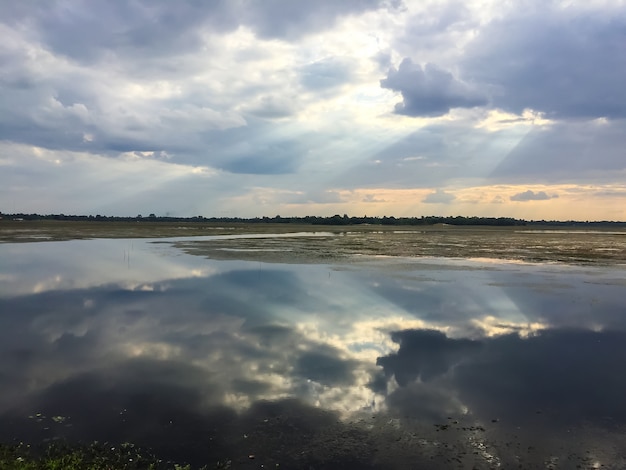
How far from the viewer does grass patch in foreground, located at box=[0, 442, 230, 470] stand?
23.0ft

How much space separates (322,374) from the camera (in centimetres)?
1165

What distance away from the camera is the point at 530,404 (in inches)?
389

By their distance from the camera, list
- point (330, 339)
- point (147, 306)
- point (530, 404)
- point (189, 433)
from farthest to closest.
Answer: point (147, 306) → point (330, 339) → point (530, 404) → point (189, 433)

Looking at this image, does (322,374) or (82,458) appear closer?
(82,458)

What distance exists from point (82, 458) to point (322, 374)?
5.83 m

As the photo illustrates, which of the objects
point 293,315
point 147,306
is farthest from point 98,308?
point 293,315

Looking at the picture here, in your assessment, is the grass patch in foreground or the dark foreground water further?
the dark foreground water

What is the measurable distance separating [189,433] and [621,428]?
26.4ft

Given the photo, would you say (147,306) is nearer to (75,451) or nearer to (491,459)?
(75,451)

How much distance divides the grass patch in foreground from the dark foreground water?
25 centimetres

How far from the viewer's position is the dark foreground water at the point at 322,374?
802 centimetres

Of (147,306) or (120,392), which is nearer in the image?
(120,392)

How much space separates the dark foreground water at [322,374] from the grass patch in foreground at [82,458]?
254mm

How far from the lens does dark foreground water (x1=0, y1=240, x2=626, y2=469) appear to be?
26.3 ft
